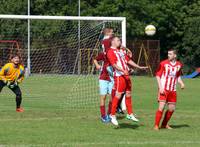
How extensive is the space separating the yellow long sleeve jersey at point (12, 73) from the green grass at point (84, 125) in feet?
3.08

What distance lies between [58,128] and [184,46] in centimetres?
4081

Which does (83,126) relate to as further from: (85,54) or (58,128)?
(85,54)

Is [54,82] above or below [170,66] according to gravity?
below

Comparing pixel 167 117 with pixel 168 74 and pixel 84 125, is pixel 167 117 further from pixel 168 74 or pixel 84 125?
pixel 84 125

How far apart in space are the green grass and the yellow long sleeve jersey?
0.94 metres

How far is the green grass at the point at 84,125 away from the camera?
11.1 meters

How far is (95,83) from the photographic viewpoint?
75.4 feet

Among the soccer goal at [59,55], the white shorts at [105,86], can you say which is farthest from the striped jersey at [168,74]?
the soccer goal at [59,55]

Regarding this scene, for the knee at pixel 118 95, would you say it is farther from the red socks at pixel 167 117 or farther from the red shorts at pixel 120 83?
the red socks at pixel 167 117

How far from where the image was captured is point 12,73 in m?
16.9

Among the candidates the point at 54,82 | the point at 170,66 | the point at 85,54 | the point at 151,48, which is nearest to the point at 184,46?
the point at 151,48

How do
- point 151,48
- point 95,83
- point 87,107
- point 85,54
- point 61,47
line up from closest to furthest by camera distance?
point 87,107
point 95,83
point 85,54
point 61,47
point 151,48

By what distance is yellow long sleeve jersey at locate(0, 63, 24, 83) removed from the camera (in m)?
16.9

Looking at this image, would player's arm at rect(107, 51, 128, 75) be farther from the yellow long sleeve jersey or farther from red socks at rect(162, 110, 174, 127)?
the yellow long sleeve jersey
